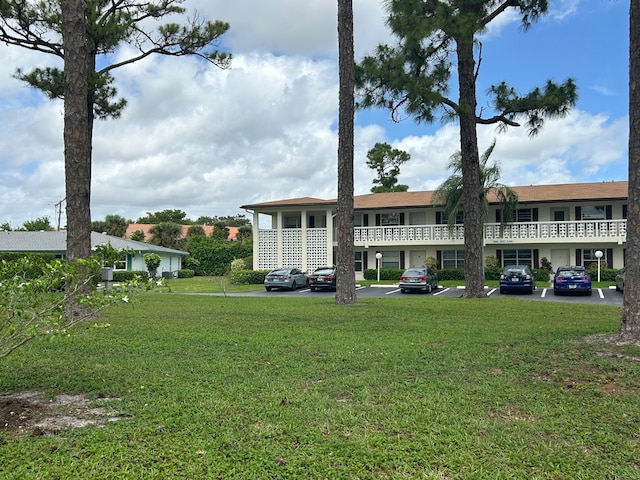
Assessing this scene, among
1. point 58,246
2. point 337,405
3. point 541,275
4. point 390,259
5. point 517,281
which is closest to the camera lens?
point 337,405

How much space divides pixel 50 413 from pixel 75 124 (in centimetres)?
811

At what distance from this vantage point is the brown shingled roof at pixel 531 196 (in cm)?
3133

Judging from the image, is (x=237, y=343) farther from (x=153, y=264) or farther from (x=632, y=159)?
(x=153, y=264)

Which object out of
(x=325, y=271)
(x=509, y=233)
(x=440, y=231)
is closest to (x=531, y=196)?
(x=509, y=233)

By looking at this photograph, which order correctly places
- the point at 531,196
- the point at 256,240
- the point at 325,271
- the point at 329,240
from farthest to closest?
the point at 256,240, the point at 329,240, the point at 531,196, the point at 325,271

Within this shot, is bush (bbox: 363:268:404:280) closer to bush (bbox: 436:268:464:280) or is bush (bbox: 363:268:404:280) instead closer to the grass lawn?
bush (bbox: 436:268:464:280)

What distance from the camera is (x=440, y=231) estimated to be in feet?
111

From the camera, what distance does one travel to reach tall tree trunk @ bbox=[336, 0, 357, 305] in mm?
16062

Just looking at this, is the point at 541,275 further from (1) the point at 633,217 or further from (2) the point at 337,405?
(2) the point at 337,405

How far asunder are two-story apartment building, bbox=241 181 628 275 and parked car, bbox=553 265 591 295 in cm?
800

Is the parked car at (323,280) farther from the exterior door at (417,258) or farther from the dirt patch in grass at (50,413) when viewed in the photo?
the dirt patch in grass at (50,413)

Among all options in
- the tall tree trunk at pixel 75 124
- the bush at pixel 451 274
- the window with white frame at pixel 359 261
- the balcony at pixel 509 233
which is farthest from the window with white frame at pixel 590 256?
the tall tree trunk at pixel 75 124

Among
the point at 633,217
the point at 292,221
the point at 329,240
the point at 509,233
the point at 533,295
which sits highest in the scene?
the point at 292,221

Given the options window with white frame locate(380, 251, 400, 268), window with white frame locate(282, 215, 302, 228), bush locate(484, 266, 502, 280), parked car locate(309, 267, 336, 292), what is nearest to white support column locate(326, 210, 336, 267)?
window with white frame locate(282, 215, 302, 228)
